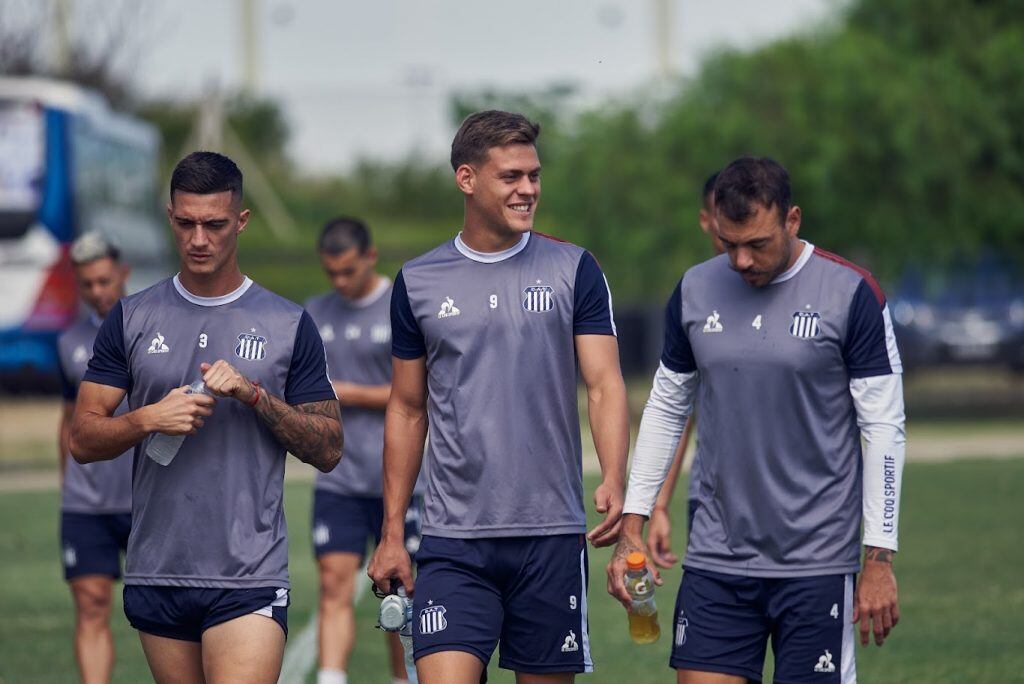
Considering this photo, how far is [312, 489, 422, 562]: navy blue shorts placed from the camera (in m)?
9.30

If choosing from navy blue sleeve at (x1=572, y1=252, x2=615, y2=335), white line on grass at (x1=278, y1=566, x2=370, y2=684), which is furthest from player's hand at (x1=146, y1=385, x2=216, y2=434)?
white line on grass at (x1=278, y1=566, x2=370, y2=684)

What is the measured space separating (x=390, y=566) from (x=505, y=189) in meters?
1.37

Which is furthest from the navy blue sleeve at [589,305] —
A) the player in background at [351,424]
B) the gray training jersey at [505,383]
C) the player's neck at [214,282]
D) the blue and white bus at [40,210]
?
the blue and white bus at [40,210]

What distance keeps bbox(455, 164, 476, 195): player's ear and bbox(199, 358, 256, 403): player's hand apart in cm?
108

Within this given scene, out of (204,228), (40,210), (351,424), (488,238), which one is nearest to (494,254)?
(488,238)

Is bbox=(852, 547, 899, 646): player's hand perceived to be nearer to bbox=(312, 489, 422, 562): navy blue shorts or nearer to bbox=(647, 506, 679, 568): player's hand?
bbox=(647, 506, 679, 568): player's hand

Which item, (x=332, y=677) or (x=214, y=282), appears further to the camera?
(x=332, y=677)

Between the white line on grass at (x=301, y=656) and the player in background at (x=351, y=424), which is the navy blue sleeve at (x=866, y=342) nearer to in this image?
the player in background at (x=351, y=424)

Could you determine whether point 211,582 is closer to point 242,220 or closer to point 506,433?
point 506,433

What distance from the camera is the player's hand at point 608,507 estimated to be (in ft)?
19.0

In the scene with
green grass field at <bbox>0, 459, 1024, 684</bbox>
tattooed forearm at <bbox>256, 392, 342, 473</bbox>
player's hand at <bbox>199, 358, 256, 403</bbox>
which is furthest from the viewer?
green grass field at <bbox>0, 459, 1024, 684</bbox>

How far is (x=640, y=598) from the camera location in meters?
5.93

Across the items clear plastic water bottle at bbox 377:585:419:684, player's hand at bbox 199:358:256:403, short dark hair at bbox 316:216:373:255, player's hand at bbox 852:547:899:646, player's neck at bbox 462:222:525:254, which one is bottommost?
clear plastic water bottle at bbox 377:585:419:684

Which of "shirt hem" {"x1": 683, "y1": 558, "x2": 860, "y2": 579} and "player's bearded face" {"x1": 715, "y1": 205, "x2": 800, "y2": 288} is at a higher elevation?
"player's bearded face" {"x1": 715, "y1": 205, "x2": 800, "y2": 288}
